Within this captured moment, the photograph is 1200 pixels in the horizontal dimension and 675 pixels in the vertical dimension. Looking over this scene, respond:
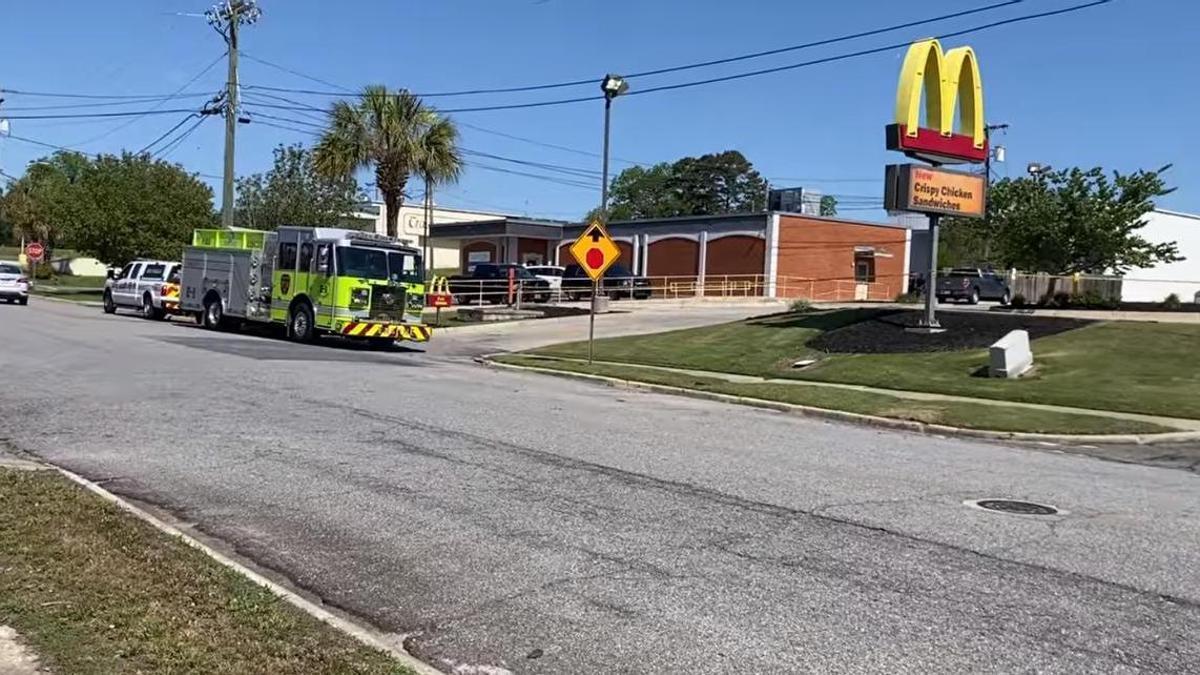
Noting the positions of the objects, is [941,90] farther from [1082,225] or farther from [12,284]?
[12,284]

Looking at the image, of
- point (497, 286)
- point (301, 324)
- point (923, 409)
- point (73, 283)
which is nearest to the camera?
point (923, 409)

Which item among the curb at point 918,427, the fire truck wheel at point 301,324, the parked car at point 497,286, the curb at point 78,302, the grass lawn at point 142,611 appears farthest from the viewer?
the curb at point 78,302

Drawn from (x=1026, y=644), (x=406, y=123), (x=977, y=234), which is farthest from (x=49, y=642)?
(x=977, y=234)

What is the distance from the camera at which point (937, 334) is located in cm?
2294

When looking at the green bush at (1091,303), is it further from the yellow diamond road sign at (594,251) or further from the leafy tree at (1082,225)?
the yellow diamond road sign at (594,251)

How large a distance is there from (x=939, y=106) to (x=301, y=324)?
15.8m

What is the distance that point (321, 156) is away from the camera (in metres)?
34.3

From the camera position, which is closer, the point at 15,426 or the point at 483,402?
the point at 15,426

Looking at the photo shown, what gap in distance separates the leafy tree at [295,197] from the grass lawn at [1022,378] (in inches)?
1177

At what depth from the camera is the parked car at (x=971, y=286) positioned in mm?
44688

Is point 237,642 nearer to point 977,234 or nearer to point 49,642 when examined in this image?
point 49,642

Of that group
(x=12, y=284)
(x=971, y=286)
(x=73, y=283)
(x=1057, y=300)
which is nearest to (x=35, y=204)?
(x=73, y=283)

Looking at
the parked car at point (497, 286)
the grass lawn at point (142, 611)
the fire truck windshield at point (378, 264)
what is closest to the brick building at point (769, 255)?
the parked car at point (497, 286)

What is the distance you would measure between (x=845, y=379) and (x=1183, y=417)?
5907 millimetres
